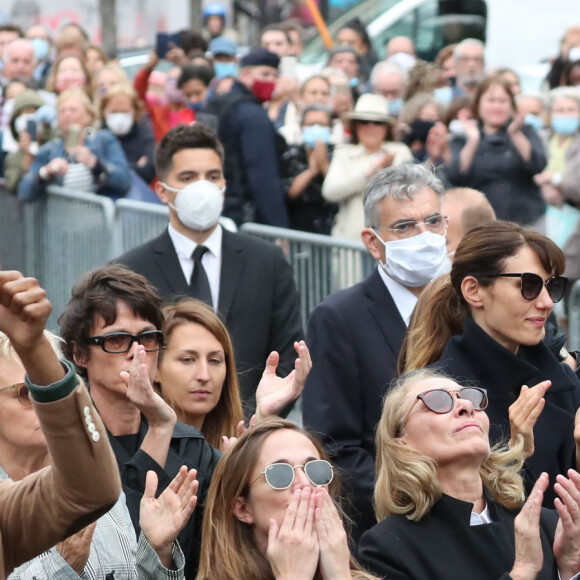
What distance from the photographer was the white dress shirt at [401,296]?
19.7 feet

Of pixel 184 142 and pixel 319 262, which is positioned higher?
pixel 184 142

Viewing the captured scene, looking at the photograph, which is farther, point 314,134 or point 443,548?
point 314,134

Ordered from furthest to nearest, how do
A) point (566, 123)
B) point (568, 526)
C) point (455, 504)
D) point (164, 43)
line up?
point (164, 43) < point (566, 123) < point (455, 504) < point (568, 526)

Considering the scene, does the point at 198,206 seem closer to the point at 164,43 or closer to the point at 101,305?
the point at 101,305

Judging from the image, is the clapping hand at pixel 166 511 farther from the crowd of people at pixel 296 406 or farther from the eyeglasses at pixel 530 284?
the eyeglasses at pixel 530 284

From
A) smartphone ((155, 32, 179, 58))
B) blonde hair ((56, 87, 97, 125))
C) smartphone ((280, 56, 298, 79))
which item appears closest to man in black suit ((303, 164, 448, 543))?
blonde hair ((56, 87, 97, 125))

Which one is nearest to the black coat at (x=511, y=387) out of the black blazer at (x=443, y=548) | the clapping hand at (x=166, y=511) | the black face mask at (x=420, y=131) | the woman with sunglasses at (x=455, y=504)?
the woman with sunglasses at (x=455, y=504)

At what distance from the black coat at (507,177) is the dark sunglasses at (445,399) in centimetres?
523

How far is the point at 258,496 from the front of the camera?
4.22 meters

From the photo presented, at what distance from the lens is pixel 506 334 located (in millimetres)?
5289

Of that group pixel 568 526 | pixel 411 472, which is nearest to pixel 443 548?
pixel 411 472

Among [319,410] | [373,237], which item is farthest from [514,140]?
[319,410]

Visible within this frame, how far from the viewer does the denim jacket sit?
11.3 m

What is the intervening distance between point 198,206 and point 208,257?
26 centimetres
